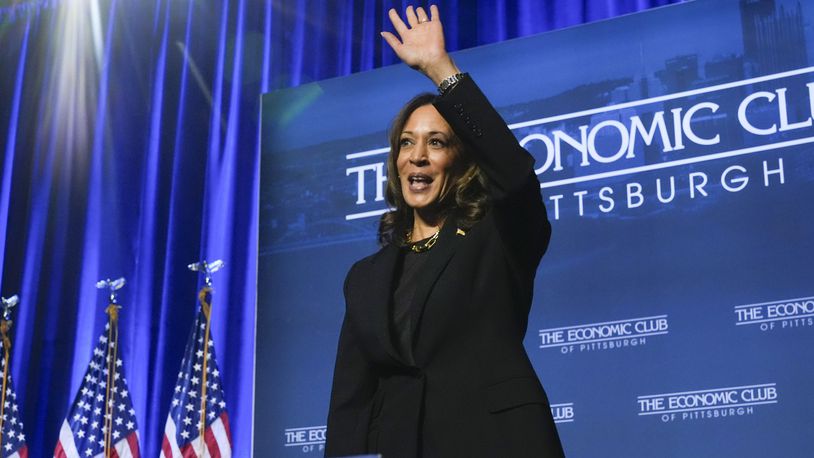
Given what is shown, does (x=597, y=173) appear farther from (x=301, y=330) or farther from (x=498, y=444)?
(x=498, y=444)

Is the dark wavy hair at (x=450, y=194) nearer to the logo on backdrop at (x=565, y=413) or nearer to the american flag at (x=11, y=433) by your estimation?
the logo on backdrop at (x=565, y=413)

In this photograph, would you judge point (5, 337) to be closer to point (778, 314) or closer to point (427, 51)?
point (778, 314)

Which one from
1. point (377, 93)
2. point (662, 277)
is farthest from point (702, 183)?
point (377, 93)

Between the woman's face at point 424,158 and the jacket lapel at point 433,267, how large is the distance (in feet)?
0.38

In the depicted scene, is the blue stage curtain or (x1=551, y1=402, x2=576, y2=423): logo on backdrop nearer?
(x1=551, y1=402, x2=576, y2=423): logo on backdrop

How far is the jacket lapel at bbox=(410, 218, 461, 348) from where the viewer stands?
1815mm

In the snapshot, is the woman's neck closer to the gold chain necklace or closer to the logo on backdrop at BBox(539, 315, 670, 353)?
the gold chain necklace

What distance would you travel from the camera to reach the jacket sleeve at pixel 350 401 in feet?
6.09

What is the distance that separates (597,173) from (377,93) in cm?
111

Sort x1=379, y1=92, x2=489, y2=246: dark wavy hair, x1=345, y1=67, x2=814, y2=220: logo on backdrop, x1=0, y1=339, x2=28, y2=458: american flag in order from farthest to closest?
x1=0, y1=339, x2=28, y2=458: american flag
x1=345, y1=67, x2=814, y2=220: logo on backdrop
x1=379, y1=92, x2=489, y2=246: dark wavy hair

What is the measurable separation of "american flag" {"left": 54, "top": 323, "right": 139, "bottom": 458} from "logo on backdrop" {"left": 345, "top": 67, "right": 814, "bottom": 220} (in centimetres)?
245

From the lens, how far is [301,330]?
4.70 meters

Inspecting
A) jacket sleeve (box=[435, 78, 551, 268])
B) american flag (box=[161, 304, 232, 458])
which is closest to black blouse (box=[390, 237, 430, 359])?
jacket sleeve (box=[435, 78, 551, 268])

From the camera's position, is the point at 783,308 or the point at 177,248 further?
the point at 177,248
